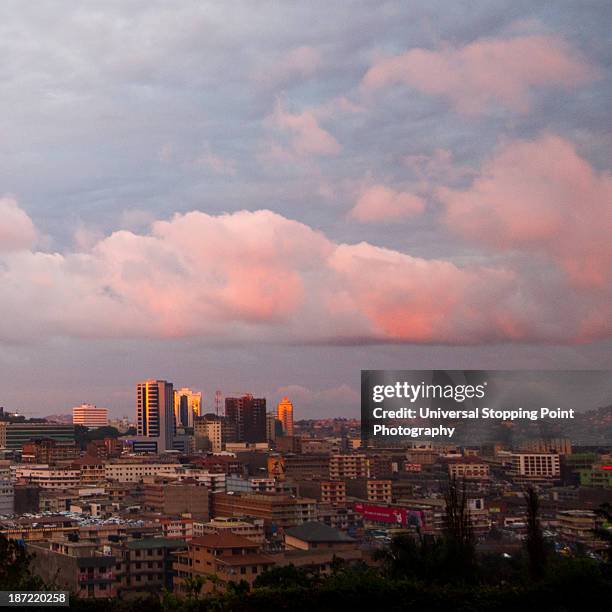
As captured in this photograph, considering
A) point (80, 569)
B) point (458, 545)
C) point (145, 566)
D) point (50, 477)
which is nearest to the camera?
point (458, 545)

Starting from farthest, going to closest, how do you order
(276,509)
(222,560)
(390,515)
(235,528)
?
1. (276,509)
2. (390,515)
3. (235,528)
4. (222,560)

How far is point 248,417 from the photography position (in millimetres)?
86562

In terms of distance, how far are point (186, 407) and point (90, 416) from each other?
16.1 m

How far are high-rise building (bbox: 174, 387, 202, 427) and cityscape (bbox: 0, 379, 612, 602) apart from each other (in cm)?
1616

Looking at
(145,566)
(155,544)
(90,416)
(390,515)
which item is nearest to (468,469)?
(390,515)

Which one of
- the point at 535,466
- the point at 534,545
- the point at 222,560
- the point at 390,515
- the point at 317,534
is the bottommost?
the point at 390,515

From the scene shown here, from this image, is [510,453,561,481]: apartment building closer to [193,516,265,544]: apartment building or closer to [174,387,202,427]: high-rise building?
[193,516,265,544]: apartment building

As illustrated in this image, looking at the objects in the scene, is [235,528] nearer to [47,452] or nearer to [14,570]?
[14,570]

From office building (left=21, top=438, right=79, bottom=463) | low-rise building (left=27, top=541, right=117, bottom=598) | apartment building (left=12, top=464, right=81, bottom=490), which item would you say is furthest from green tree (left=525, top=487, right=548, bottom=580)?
office building (left=21, top=438, right=79, bottom=463)

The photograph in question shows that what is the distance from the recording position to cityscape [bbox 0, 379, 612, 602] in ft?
72.4

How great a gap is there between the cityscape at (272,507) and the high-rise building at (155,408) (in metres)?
10.7

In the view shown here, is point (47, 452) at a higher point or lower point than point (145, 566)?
higher

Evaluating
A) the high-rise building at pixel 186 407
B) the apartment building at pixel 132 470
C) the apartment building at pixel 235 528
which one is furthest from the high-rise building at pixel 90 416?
the apartment building at pixel 235 528

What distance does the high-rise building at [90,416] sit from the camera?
10612 cm
